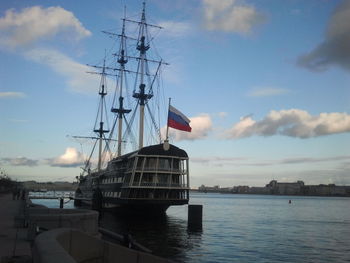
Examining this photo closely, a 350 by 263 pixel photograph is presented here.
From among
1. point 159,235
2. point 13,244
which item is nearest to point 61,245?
point 13,244

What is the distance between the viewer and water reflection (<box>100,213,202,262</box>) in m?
26.2

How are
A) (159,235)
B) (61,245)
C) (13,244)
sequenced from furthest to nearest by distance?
1. (159,235)
2. (13,244)
3. (61,245)

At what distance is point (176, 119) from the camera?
138ft

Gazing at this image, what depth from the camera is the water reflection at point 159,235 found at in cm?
2619

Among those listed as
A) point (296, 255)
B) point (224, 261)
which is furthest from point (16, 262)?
point (296, 255)

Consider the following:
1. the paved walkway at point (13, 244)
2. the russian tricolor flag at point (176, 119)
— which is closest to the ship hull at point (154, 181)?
the russian tricolor flag at point (176, 119)

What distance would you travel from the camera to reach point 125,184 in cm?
4628

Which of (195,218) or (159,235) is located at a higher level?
(195,218)

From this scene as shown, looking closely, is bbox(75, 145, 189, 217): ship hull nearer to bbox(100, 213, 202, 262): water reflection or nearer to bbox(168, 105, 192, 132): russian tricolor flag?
bbox(100, 213, 202, 262): water reflection

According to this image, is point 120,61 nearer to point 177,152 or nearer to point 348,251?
point 177,152

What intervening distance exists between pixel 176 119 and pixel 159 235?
1250 cm

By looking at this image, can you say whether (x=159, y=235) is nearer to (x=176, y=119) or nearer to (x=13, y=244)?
(x=176, y=119)

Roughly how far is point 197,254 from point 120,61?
55.1m

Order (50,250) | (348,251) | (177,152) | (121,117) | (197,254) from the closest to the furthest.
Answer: (50,250) → (197,254) → (348,251) → (177,152) → (121,117)
